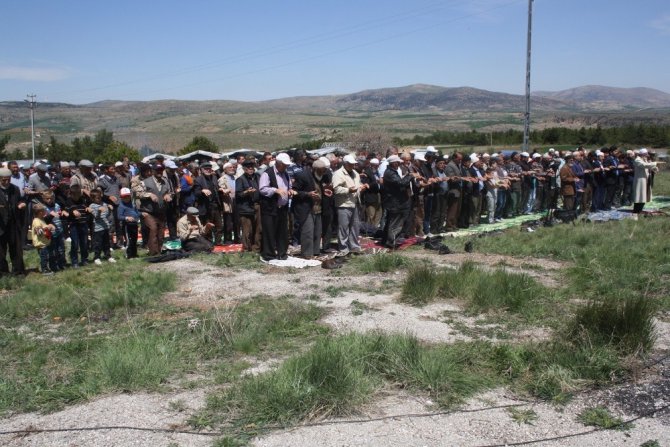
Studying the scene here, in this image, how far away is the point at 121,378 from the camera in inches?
207

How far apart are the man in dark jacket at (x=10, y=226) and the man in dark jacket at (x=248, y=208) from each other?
11.9 ft

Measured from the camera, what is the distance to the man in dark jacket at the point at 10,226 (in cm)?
978

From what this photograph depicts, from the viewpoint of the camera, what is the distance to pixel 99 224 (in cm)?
1068

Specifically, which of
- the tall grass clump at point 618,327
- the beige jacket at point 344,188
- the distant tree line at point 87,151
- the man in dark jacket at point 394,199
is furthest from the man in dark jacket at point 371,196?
the distant tree line at point 87,151

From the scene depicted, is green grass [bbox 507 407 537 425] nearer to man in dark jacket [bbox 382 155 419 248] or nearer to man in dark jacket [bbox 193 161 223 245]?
man in dark jacket [bbox 382 155 419 248]

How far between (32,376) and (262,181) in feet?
17.7

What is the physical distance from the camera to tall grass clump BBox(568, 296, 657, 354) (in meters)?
5.64

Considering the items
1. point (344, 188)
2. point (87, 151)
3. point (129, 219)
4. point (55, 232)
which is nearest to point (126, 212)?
point (129, 219)

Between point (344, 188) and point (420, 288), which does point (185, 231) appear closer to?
point (344, 188)

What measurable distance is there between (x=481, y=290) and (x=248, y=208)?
17.4 feet

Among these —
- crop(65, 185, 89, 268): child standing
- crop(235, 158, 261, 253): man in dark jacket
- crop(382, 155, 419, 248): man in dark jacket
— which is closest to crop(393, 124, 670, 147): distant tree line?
crop(382, 155, 419, 248): man in dark jacket

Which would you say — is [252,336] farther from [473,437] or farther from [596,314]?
[596,314]

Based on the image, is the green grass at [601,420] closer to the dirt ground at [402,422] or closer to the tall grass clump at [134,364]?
the dirt ground at [402,422]

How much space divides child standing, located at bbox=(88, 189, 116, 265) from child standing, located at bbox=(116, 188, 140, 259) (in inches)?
11.8
